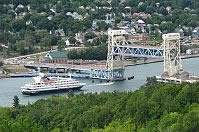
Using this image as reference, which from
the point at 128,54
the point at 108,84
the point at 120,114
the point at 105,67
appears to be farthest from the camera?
the point at 128,54

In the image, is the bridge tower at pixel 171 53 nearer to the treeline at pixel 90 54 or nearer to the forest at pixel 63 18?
the treeline at pixel 90 54

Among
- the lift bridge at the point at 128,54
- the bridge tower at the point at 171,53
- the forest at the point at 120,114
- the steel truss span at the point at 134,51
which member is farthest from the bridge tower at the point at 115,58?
the forest at the point at 120,114

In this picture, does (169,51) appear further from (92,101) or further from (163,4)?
(163,4)

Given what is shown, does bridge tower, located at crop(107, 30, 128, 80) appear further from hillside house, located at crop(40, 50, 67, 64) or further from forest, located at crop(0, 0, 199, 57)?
forest, located at crop(0, 0, 199, 57)

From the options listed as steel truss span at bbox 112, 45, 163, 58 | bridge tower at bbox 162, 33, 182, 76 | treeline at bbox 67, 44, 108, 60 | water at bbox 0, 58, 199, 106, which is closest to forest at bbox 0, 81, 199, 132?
water at bbox 0, 58, 199, 106

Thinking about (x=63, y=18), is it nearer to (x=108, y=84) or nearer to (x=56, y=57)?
(x=56, y=57)

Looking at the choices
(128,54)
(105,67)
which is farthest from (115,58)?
(105,67)
